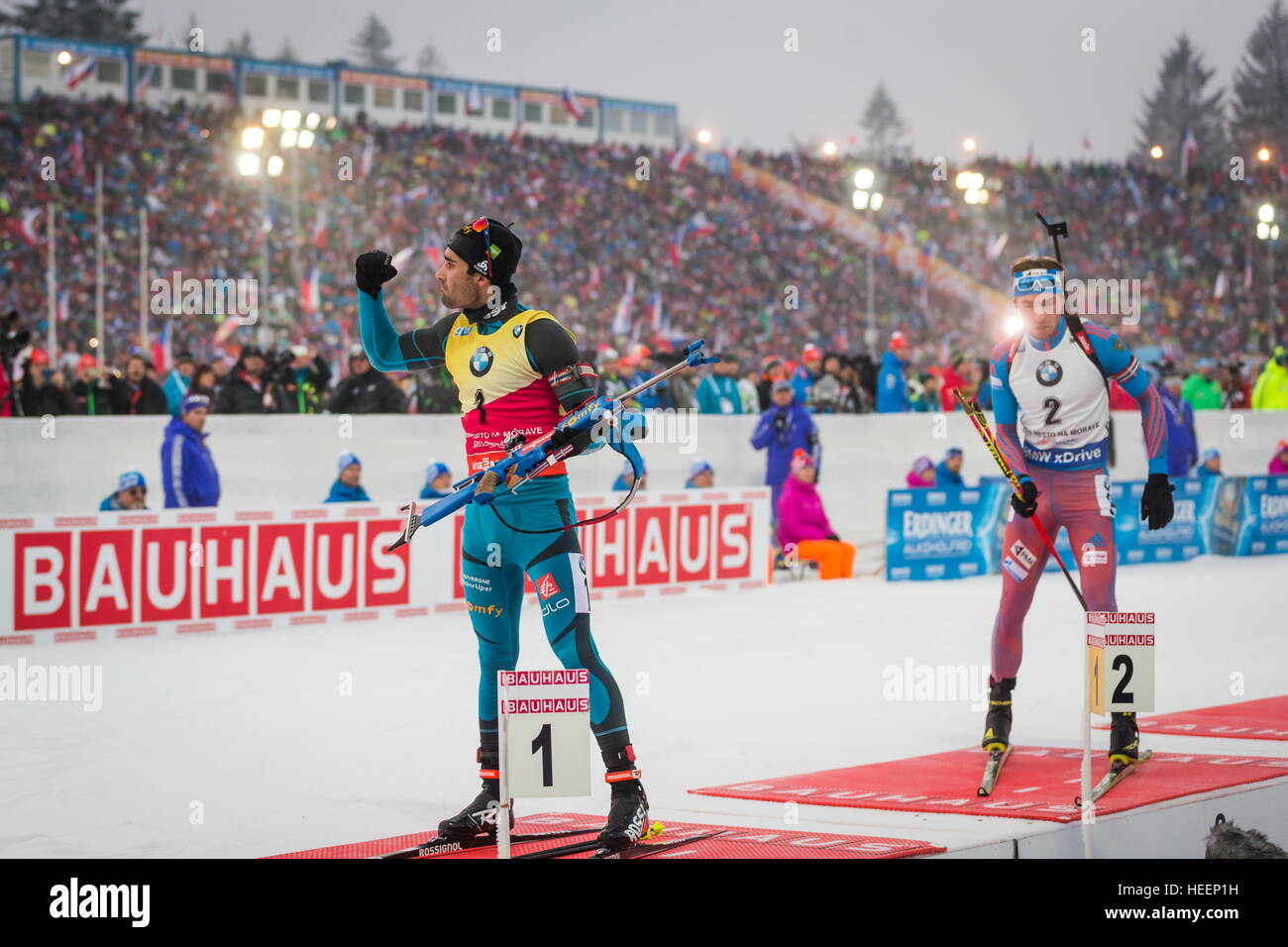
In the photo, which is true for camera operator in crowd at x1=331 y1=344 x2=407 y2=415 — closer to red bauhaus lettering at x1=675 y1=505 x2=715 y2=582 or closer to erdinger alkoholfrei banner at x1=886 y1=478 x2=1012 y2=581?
red bauhaus lettering at x1=675 y1=505 x2=715 y2=582

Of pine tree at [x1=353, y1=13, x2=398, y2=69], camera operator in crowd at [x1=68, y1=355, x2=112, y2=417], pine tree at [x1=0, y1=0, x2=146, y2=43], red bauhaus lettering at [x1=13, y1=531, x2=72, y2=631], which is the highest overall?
pine tree at [x1=353, y1=13, x2=398, y2=69]

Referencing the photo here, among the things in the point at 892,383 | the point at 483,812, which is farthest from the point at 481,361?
the point at 892,383

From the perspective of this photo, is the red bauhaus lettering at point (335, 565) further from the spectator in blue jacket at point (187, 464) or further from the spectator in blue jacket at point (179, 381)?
the spectator in blue jacket at point (179, 381)

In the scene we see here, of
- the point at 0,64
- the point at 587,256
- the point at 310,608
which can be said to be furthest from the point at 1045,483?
the point at 0,64

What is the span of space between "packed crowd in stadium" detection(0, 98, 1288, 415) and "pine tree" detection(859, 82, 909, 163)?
6241cm

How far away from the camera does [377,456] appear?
56.1ft

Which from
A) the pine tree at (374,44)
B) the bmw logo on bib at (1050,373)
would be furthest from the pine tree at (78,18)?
the bmw logo on bib at (1050,373)

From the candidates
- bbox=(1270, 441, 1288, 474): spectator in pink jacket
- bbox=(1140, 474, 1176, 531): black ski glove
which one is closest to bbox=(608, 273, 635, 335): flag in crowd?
bbox=(1270, 441, 1288, 474): spectator in pink jacket

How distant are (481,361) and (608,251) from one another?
29075 millimetres

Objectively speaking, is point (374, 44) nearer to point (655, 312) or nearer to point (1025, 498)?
point (655, 312)

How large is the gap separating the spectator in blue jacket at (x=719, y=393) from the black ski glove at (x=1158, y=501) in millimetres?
12391

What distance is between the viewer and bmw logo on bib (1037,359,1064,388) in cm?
706

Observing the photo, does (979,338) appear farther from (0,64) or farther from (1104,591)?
(1104,591)
